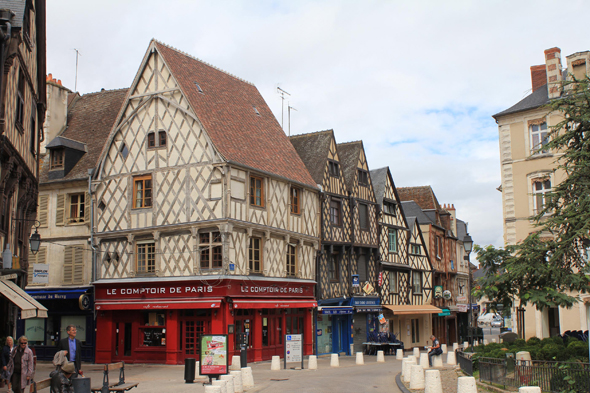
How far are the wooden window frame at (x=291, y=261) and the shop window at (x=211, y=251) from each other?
3934 mm

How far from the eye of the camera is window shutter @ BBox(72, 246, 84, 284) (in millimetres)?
24875

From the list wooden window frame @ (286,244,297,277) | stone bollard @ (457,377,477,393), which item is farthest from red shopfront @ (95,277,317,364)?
stone bollard @ (457,377,477,393)

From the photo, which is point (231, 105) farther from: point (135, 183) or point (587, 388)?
point (587, 388)

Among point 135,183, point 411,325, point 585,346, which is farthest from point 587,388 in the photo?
point 411,325

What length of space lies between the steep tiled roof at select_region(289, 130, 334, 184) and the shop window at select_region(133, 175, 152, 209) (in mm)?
7184

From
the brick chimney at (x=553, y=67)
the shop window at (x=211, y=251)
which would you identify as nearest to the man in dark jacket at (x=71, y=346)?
the shop window at (x=211, y=251)

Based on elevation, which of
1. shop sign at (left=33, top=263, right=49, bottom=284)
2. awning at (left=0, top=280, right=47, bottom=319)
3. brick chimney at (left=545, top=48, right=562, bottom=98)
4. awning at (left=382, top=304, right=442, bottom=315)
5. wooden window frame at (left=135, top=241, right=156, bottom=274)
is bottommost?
awning at (left=382, top=304, right=442, bottom=315)

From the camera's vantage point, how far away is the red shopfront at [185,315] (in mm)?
21234

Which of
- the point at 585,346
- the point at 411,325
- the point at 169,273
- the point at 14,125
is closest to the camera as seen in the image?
the point at 585,346

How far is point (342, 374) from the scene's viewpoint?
17.7 metres

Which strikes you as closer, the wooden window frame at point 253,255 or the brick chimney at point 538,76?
the wooden window frame at point 253,255

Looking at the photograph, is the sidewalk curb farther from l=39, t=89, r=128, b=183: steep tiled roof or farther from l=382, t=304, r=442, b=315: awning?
l=39, t=89, r=128, b=183: steep tiled roof

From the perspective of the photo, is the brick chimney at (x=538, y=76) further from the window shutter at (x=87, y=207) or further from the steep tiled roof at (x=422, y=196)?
the window shutter at (x=87, y=207)

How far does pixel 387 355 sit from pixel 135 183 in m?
13.1
